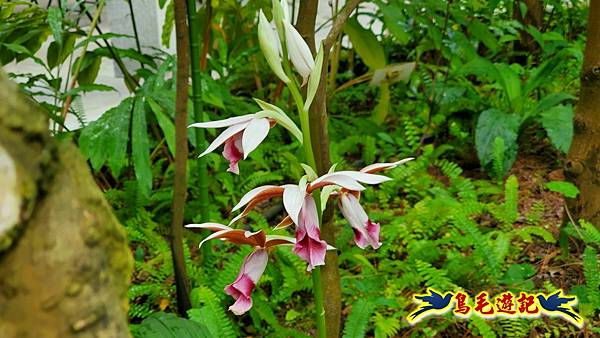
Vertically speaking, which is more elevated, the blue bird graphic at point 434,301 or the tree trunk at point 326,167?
the tree trunk at point 326,167

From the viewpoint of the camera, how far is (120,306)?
0.53m

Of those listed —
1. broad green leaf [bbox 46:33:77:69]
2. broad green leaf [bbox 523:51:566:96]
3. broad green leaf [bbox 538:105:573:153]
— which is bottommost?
broad green leaf [bbox 538:105:573:153]

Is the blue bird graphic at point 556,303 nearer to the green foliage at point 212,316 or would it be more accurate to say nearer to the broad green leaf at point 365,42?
the green foliage at point 212,316

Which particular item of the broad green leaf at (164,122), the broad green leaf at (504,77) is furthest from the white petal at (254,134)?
the broad green leaf at (504,77)

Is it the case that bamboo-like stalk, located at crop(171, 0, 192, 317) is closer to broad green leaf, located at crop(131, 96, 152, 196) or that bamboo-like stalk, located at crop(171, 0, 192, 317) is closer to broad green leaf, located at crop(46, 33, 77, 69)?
broad green leaf, located at crop(131, 96, 152, 196)

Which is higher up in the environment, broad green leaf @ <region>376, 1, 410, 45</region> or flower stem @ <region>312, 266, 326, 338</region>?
broad green leaf @ <region>376, 1, 410, 45</region>

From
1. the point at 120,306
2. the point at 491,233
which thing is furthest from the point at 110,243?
the point at 491,233

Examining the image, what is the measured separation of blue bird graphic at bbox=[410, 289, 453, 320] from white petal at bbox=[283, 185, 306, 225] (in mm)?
885

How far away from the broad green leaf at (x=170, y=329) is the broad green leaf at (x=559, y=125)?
5.45 feet

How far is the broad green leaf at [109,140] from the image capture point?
1892 mm

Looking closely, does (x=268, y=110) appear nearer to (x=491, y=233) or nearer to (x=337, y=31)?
(x=337, y=31)

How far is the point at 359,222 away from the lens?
103 cm

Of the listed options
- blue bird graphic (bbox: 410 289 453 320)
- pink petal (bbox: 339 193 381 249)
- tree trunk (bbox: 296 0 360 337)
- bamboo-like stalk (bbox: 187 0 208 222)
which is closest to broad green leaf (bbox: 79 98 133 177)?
bamboo-like stalk (bbox: 187 0 208 222)

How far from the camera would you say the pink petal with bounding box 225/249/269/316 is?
1.02 m
